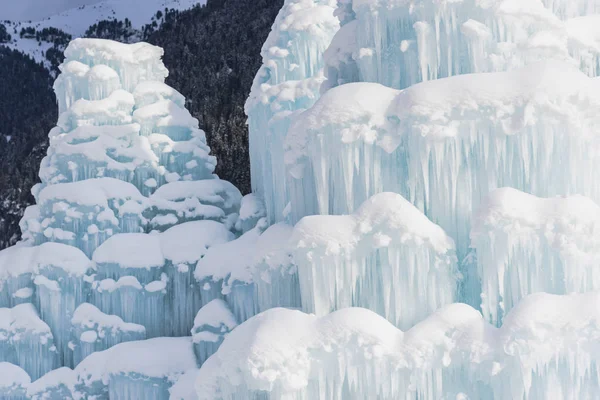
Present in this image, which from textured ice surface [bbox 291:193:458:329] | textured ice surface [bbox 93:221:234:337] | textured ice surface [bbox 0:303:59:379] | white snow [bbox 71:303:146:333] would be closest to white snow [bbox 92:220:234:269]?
textured ice surface [bbox 93:221:234:337]

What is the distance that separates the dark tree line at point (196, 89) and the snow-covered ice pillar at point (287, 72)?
2281cm

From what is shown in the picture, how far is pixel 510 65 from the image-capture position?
11500mm

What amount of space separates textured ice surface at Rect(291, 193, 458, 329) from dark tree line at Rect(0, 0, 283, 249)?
31.4 meters

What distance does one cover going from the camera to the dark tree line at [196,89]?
4758 cm

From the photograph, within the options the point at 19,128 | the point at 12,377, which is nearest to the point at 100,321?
the point at 12,377

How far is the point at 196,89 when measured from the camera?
5866 centimetres

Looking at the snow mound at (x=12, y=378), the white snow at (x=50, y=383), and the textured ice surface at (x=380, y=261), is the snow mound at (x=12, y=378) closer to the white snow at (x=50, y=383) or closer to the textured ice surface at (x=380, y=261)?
the white snow at (x=50, y=383)

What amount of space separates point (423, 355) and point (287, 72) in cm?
1048

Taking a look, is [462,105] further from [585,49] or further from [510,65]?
[585,49]

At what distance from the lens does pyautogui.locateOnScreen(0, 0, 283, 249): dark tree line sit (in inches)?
1873

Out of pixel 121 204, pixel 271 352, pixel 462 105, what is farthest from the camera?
pixel 121 204

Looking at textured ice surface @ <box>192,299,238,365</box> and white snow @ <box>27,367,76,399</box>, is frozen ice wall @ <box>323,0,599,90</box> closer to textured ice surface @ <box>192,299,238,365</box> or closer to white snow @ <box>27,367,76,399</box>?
textured ice surface @ <box>192,299,238,365</box>

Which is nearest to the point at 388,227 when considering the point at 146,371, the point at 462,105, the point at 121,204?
the point at 462,105

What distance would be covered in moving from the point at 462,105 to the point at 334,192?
2136mm
